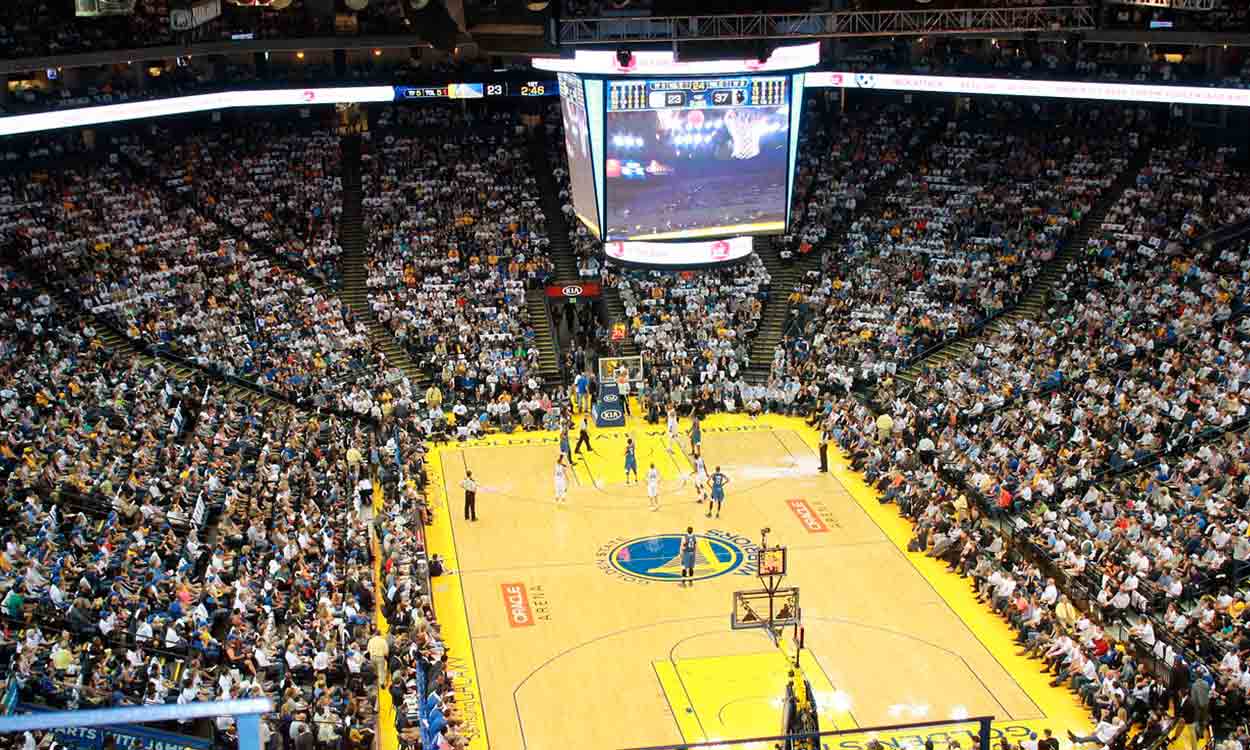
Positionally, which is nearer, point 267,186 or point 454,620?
point 454,620

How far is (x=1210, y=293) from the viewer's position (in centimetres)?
3631

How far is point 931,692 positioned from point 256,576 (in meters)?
12.6

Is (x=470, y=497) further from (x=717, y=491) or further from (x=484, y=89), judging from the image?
(x=484, y=89)

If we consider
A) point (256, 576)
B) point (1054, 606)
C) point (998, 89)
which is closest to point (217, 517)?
point (256, 576)

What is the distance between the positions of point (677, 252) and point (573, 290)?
8332mm

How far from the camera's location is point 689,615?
27656 mm

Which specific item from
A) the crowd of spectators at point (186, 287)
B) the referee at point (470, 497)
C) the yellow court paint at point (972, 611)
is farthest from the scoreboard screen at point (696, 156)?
the crowd of spectators at point (186, 287)

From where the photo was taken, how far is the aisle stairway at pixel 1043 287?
40125 millimetres

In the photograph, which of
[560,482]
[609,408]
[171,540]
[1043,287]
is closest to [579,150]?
[609,408]

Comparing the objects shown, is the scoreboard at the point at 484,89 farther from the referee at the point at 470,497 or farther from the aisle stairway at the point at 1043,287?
the referee at the point at 470,497

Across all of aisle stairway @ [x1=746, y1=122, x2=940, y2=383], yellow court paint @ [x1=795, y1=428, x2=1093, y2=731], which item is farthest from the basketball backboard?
aisle stairway @ [x1=746, y1=122, x2=940, y2=383]

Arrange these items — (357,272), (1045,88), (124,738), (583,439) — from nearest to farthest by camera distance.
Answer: (124,738) < (583,439) < (1045,88) < (357,272)

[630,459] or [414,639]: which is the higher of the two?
[414,639]

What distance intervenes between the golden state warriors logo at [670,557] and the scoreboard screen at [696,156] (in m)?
8.90
